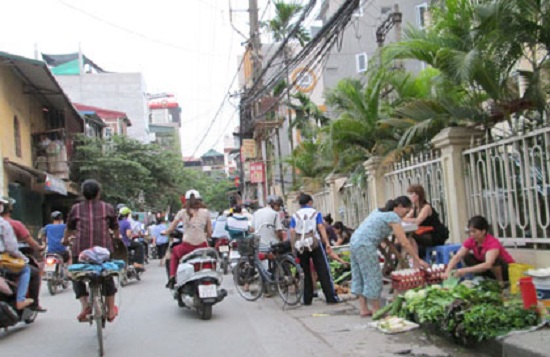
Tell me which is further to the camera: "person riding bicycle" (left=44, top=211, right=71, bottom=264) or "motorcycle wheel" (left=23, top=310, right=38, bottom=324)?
"person riding bicycle" (left=44, top=211, right=71, bottom=264)

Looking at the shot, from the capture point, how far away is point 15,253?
7332mm

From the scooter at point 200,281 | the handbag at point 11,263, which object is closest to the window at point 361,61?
the scooter at point 200,281

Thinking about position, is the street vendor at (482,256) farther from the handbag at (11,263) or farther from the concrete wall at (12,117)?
the concrete wall at (12,117)

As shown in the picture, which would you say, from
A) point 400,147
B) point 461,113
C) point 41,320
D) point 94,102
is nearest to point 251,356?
point 41,320

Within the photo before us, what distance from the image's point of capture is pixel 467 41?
9.25 meters

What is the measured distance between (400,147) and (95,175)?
21.3 metres

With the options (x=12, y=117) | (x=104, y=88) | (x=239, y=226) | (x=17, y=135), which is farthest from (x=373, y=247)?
(x=104, y=88)

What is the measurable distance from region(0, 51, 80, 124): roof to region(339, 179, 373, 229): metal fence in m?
11.4

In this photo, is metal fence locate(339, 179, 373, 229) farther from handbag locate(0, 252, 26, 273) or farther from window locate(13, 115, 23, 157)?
window locate(13, 115, 23, 157)

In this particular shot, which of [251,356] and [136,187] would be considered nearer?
[251,356]

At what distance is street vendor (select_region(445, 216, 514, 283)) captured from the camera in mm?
7008

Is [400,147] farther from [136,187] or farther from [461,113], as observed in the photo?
[136,187]

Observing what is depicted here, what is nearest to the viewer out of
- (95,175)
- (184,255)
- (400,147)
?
(184,255)

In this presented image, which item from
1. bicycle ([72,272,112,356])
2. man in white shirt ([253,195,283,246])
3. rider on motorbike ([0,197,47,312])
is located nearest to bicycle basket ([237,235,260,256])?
man in white shirt ([253,195,283,246])
